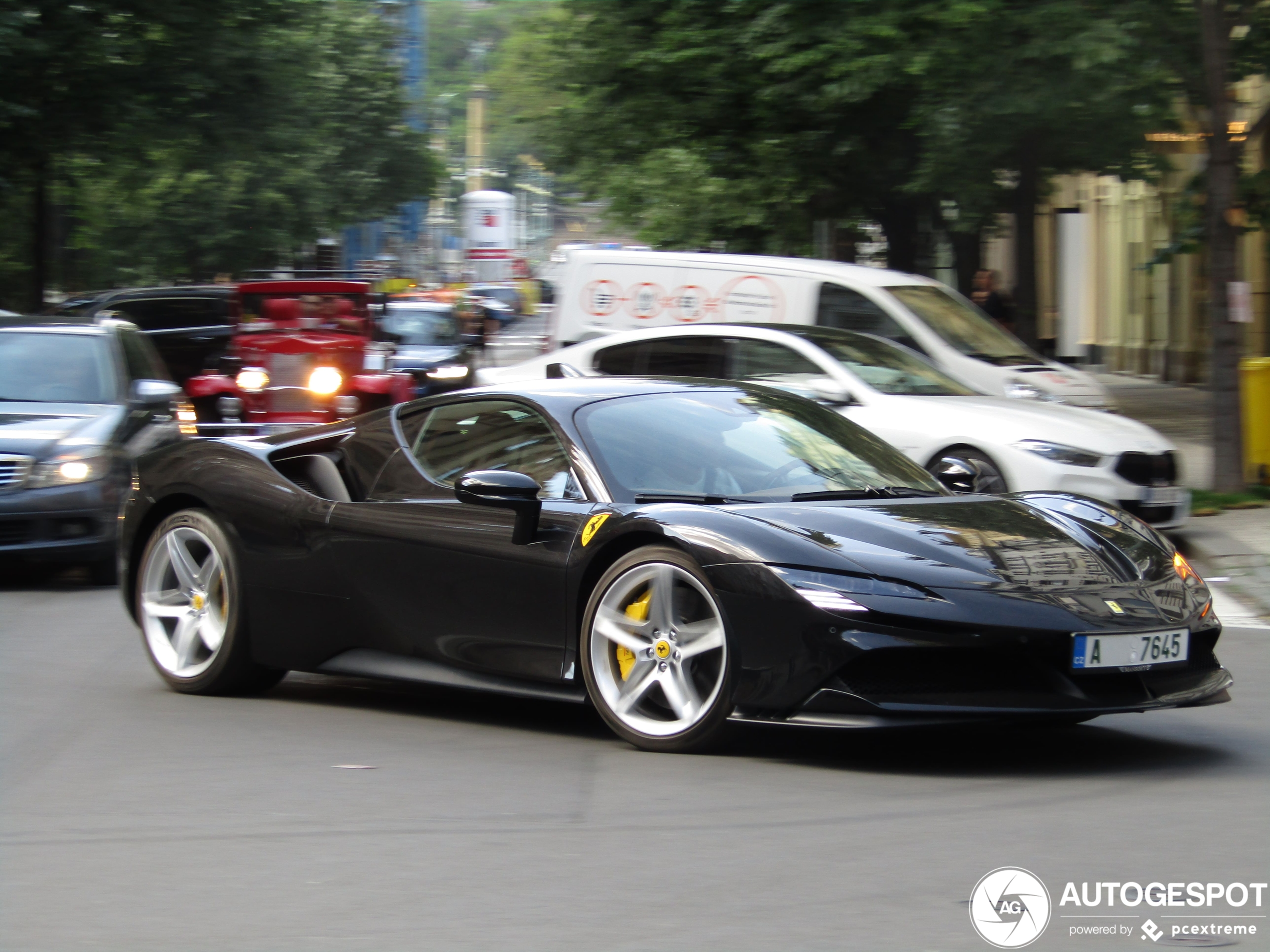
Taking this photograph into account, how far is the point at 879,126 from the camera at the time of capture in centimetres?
2169

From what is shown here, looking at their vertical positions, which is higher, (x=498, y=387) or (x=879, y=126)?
(x=879, y=126)

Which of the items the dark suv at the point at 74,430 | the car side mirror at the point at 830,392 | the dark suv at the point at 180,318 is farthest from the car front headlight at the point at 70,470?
the dark suv at the point at 180,318

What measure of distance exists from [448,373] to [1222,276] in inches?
406

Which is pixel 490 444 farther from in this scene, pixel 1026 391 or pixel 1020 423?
pixel 1026 391

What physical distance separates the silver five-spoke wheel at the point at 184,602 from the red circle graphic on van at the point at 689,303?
8.82 metres

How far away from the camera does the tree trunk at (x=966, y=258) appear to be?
24750 mm

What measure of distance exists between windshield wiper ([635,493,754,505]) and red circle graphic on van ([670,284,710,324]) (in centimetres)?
972

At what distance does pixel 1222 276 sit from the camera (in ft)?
44.5

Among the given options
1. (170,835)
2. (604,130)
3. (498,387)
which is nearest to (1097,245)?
(604,130)

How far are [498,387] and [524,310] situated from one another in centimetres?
8079

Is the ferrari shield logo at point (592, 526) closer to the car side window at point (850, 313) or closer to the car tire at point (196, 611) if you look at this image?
the car tire at point (196, 611)

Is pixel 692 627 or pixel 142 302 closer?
pixel 692 627

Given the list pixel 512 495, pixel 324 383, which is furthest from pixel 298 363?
pixel 512 495

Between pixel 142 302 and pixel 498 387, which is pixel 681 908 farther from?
pixel 142 302
